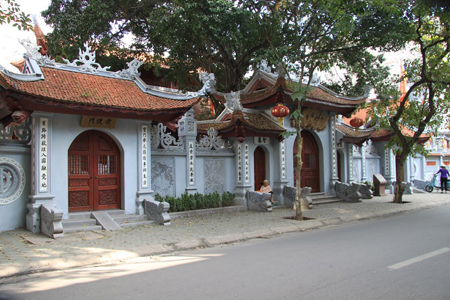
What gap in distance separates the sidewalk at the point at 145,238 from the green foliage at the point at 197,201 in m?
0.57

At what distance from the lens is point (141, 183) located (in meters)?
10.9

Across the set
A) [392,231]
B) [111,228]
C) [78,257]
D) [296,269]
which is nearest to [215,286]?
[296,269]

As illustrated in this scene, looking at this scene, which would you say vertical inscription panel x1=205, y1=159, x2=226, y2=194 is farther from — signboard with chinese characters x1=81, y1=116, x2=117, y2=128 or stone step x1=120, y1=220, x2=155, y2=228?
signboard with chinese characters x1=81, y1=116, x2=117, y2=128

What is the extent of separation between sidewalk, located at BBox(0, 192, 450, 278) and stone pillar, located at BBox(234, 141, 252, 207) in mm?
842

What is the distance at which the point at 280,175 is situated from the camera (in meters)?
14.5

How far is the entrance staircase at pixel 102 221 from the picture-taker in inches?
367

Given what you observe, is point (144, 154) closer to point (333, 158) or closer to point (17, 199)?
point (17, 199)

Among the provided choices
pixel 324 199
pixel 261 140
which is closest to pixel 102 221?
pixel 261 140

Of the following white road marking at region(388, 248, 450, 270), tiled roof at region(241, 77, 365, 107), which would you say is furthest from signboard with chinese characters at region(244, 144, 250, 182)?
white road marking at region(388, 248, 450, 270)

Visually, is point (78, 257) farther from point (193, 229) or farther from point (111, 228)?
point (193, 229)

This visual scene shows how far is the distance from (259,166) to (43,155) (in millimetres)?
8017

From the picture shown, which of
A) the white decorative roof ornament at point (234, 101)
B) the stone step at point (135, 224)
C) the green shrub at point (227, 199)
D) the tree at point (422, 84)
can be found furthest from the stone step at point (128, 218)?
the tree at point (422, 84)

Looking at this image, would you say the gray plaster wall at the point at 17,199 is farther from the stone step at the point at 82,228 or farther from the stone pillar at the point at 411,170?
the stone pillar at the point at 411,170

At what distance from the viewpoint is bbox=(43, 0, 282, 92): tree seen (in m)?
13.3
